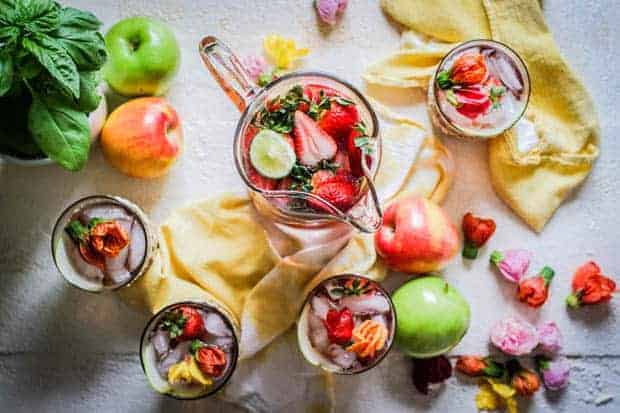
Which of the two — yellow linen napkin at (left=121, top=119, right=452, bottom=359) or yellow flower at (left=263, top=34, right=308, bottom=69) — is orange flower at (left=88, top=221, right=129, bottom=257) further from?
yellow flower at (left=263, top=34, right=308, bottom=69)

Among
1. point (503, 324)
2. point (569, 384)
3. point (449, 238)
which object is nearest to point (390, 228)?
point (449, 238)

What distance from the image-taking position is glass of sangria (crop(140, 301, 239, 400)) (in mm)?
1104

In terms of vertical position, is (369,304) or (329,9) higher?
(329,9)

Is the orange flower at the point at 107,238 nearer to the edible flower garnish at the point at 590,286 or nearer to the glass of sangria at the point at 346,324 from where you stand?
the glass of sangria at the point at 346,324

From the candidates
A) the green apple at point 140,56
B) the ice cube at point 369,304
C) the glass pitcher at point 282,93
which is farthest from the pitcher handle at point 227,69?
the ice cube at point 369,304

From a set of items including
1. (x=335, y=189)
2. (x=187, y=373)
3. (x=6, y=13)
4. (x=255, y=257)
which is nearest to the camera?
(x=6, y=13)

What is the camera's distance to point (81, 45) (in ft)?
3.05

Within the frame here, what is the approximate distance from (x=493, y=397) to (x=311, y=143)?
54 centimetres

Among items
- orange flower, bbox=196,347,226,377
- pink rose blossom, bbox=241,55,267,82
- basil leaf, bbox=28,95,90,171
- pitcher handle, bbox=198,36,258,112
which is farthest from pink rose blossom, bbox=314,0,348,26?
orange flower, bbox=196,347,226,377

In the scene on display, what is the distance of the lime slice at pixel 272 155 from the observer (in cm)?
100

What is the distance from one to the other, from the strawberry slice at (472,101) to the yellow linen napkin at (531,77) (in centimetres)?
7

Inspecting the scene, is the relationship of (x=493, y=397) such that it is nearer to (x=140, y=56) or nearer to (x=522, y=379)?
(x=522, y=379)

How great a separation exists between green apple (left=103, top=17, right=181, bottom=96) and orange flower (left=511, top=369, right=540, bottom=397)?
72 cm

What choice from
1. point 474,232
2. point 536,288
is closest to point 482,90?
point 474,232
